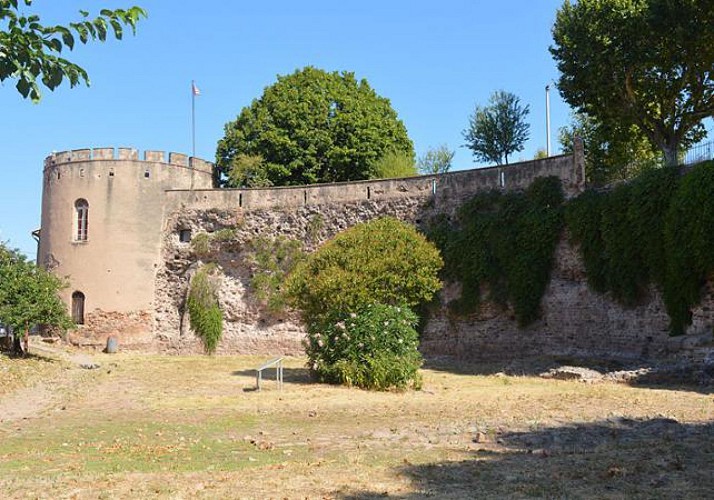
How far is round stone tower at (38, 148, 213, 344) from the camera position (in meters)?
27.9

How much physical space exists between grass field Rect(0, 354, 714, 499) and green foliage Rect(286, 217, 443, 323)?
2.00 m

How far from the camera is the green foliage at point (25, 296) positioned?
20969 millimetres

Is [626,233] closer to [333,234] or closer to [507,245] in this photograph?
[507,245]

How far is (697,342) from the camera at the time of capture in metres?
17.0

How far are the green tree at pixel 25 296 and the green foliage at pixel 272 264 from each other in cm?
746

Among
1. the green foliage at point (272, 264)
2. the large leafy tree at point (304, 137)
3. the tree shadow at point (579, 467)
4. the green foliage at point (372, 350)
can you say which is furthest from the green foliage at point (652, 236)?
the large leafy tree at point (304, 137)

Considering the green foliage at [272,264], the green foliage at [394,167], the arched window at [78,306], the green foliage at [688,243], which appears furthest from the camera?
the green foliage at [394,167]

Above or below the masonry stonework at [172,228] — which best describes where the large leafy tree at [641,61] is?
above

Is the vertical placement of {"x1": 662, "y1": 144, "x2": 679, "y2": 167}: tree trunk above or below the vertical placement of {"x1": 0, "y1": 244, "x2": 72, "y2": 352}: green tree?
above

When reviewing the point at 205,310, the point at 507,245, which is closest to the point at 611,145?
the point at 507,245

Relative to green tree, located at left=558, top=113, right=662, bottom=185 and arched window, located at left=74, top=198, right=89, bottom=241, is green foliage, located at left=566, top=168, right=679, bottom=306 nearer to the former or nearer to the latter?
green tree, located at left=558, top=113, right=662, bottom=185

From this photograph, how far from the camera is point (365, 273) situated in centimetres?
1623

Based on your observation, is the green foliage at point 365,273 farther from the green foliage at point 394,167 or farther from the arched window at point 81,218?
the green foliage at point 394,167

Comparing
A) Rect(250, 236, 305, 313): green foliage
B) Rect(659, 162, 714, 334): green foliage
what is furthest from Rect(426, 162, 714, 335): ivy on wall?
Rect(250, 236, 305, 313): green foliage
